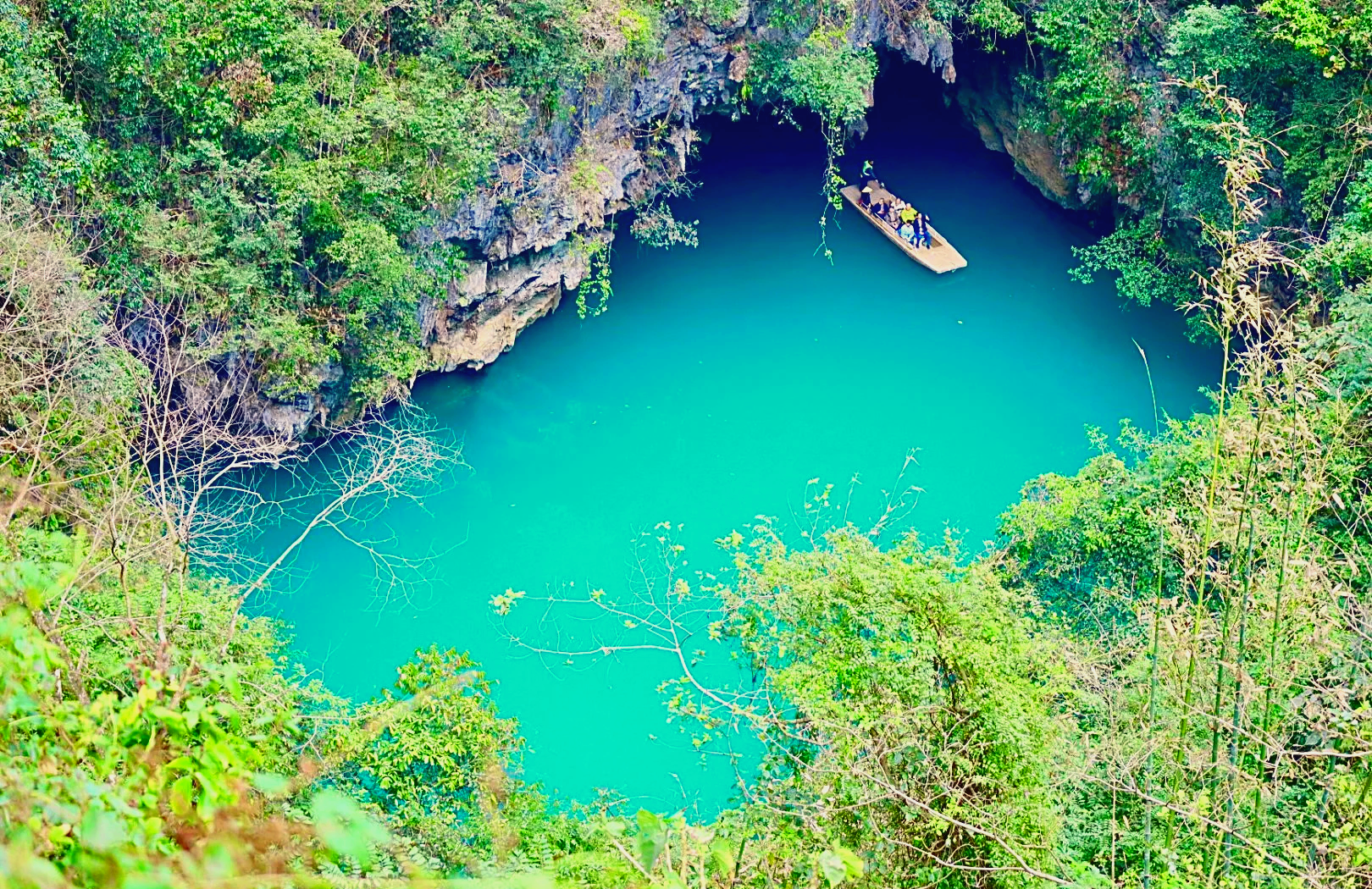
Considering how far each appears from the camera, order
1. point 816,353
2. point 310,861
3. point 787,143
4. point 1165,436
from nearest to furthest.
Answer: point 310,861 → point 1165,436 → point 816,353 → point 787,143

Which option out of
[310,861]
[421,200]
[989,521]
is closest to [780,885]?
[310,861]

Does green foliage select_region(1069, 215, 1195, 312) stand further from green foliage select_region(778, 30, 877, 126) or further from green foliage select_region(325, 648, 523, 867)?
green foliage select_region(325, 648, 523, 867)

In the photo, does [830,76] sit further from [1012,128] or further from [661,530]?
[661,530]

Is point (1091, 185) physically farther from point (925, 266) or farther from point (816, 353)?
point (816, 353)

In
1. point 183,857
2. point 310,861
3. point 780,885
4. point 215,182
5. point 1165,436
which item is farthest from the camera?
point 1165,436

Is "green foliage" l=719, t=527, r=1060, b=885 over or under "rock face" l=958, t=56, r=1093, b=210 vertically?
under

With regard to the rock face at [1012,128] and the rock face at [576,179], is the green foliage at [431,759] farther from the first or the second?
the rock face at [1012,128]

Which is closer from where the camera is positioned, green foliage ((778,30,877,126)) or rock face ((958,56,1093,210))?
green foliage ((778,30,877,126))

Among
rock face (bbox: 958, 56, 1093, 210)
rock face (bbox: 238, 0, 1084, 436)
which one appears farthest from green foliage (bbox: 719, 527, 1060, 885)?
rock face (bbox: 958, 56, 1093, 210)
